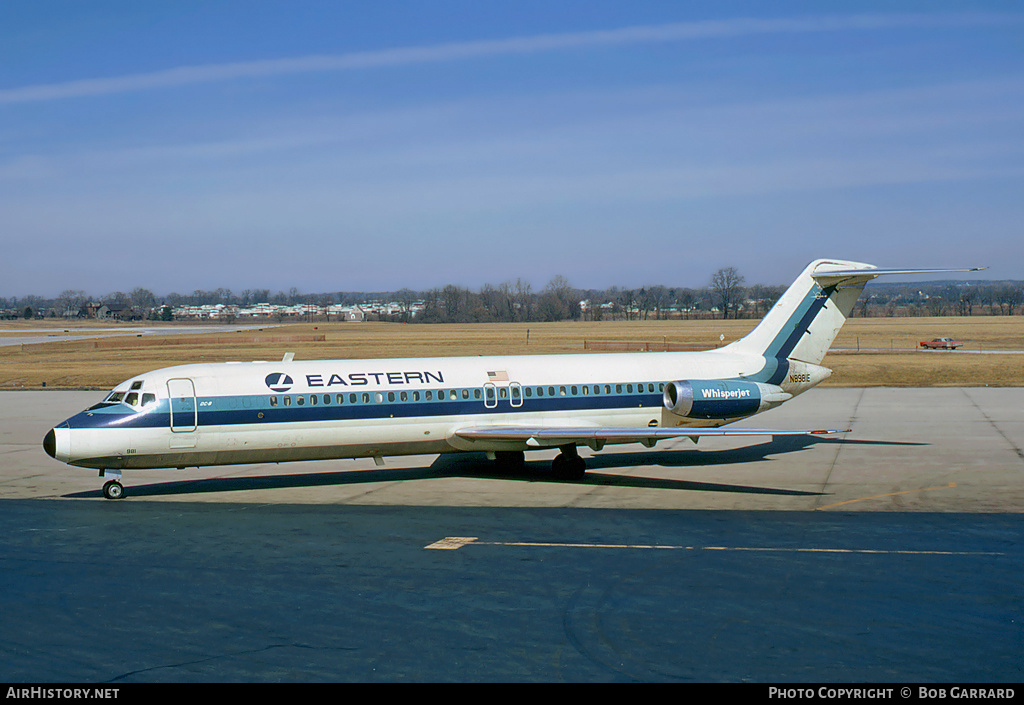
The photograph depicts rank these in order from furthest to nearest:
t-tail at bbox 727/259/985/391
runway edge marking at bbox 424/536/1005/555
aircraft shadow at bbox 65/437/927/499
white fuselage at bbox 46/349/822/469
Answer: t-tail at bbox 727/259/985/391 → aircraft shadow at bbox 65/437/927/499 → white fuselage at bbox 46/349/822/469 → runway edge marking at bbox 424/536/1005/555

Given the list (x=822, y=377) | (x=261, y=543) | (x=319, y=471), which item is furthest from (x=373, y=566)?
(x=822, y=377)

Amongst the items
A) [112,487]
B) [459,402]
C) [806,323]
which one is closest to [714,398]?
[806,323]

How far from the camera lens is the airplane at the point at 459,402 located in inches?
911

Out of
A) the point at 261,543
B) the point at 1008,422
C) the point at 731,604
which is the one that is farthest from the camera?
the point at 1008,422

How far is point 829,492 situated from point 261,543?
46.3 ft

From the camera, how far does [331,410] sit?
24.4 m

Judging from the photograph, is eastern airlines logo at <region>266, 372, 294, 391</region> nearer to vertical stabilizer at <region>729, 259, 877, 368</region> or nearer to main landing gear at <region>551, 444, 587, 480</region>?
main landing gear at <region>551, 444, 587, 480</region>

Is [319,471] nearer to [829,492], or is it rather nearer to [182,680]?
[829,492]

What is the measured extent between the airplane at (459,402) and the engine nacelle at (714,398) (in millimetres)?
38

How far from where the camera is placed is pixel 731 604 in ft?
46.7

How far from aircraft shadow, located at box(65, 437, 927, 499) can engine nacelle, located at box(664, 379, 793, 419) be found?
193 centimetres

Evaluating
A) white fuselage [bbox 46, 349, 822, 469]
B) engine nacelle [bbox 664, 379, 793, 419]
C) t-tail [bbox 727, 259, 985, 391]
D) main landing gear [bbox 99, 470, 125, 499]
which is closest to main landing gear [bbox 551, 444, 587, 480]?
white fuselage [bbox 46, 349, 822, 469]

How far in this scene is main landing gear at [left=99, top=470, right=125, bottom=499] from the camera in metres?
23.5
